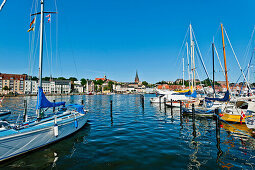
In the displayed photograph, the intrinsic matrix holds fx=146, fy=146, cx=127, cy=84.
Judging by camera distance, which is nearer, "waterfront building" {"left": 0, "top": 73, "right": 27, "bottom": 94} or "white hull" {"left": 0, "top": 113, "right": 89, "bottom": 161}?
"white hull" {"left": 0, "top": 113, "right": 89, "bottom": 161}

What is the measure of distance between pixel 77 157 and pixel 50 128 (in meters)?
3.09

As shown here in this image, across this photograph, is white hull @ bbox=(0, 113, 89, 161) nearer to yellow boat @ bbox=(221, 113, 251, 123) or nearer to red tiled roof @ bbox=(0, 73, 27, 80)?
yellow boat @ bbox=(221, 113, 251, 123)

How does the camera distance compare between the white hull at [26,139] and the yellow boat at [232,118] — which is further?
the yellow boat at [232,118]

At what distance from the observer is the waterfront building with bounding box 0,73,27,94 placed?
385 ft

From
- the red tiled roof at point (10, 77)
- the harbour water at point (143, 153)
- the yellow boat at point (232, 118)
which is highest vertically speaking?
the red tiled roof at point (10, 77)

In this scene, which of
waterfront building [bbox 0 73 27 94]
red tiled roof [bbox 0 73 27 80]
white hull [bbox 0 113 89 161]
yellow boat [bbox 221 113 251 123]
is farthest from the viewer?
red tiled roof [bbox 0 73 27 80]

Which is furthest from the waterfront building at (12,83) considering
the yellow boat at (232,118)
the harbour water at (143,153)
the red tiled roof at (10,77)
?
the yellow boat at (232,118)

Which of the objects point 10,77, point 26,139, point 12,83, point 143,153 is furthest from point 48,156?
point 10,77

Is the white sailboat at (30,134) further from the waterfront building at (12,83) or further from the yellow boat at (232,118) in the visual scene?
the waterfront building at (12,83)

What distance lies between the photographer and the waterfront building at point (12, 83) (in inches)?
4619

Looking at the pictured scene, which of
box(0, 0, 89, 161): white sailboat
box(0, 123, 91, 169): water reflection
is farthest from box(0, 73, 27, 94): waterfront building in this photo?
box(0, 123, 91, 169): water reflection

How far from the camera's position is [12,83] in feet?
401

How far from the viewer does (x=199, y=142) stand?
1204 cm

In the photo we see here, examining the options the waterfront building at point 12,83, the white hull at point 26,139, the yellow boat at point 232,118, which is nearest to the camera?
the white hull at point 26,139
